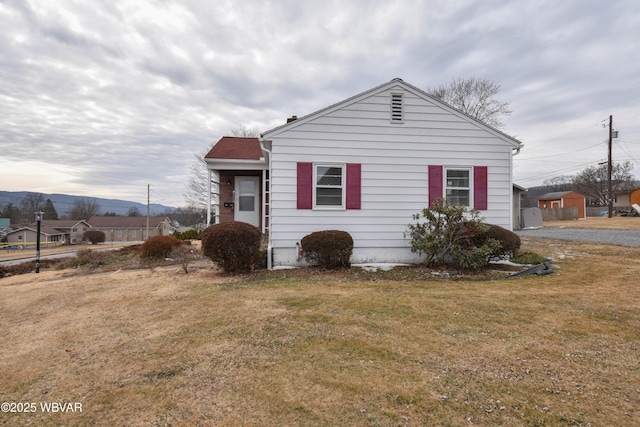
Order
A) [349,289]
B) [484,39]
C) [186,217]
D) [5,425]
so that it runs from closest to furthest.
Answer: [5,425] → [349,289] → [484,39] → [186,217]

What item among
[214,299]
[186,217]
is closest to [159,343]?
[214,299]

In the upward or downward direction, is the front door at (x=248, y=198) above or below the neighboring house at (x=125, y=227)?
above

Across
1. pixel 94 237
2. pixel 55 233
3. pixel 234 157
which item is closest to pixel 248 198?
pixel 234 157

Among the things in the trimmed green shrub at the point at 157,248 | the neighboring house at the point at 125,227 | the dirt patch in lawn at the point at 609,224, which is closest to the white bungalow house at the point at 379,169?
the trimmed green shrub at the point at 157,248

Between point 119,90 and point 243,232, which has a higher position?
point 119,90

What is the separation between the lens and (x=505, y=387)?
2598 millimetres

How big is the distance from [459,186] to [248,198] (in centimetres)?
795

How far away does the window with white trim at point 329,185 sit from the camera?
8.39m

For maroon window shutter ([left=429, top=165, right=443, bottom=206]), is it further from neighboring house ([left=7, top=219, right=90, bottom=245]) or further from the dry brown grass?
neighboring house ([left=7, top=219, right=90, bottom=245])

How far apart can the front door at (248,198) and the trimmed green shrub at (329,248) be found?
5.32m

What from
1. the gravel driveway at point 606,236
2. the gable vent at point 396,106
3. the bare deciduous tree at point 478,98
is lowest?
the gravel driveway at point 606,236

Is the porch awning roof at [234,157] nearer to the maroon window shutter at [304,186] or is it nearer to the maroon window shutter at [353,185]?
the maroon window shutter at [304,186]

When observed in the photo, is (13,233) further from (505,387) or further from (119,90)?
(505,387)

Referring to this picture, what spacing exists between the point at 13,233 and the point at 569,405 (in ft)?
298
